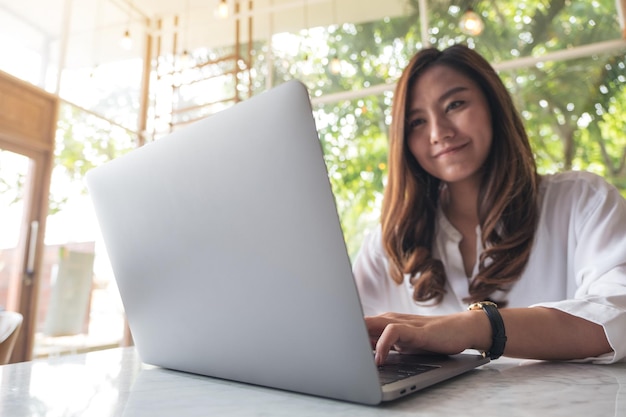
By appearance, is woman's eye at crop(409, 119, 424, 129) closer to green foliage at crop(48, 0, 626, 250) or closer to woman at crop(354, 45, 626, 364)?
woman at crop(354, 45, 626, 364)

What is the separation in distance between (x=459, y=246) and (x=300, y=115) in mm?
933

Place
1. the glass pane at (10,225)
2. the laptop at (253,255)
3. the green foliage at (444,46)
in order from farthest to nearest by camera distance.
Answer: the green foliage at (444,46) < the glass pane at (10,225) < the laptop at (253,255)

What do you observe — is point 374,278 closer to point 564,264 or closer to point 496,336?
point 564,264

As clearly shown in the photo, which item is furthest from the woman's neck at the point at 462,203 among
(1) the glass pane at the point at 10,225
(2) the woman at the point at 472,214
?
(1) the glass pane at the point at 10,225

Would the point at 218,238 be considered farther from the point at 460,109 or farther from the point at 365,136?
the point at 365,136

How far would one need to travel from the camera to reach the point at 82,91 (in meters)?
4.59

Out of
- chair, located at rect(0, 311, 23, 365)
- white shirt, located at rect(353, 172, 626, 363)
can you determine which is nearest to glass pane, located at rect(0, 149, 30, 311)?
chair, located at rect(0, 311, 23, 365)

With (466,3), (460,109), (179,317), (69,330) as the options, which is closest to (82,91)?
(69,330)

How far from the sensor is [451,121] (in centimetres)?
118

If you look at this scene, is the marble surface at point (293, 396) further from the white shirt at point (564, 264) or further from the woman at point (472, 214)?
the woman at point (472, 214)

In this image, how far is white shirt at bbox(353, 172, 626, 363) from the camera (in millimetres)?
685

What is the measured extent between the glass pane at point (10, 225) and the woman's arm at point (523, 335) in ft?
13.1

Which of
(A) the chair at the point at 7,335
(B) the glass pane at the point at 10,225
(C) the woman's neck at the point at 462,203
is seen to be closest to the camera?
(A) the chair at the point at 7,335

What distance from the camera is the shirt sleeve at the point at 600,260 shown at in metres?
0.66
